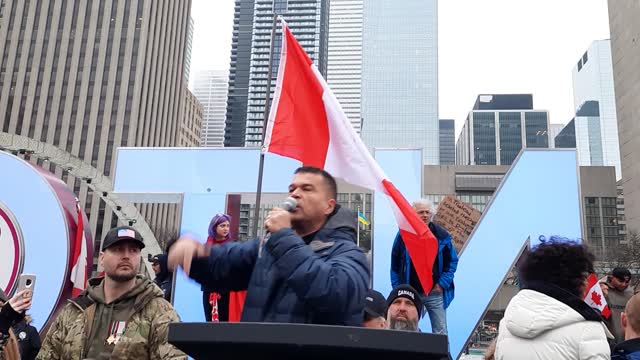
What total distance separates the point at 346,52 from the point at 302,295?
192 meters

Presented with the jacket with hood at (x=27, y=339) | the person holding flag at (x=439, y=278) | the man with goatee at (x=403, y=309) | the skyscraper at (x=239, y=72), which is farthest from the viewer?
the skyscraper at (x=239, y=72)

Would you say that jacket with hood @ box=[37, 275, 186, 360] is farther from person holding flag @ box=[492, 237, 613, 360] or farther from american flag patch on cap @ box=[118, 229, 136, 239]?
person holding flag @ box=[492, 237, 613, 360]

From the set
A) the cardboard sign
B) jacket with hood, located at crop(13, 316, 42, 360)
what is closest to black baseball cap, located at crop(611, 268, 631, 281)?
the cardboard sign

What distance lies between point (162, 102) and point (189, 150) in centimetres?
8352

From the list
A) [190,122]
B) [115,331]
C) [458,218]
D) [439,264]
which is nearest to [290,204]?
[115,331]

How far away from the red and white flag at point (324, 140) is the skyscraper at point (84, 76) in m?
77.8

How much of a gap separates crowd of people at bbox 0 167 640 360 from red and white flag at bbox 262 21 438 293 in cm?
68

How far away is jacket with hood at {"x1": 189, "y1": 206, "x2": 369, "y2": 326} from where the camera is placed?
187cm

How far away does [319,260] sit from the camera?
193 centimetres

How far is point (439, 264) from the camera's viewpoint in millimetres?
5992

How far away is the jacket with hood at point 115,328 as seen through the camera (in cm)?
342

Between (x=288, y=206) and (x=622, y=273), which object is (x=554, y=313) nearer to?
(x=288, y=206)

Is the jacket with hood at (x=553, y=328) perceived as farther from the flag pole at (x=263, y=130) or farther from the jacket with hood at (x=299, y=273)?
the flag pole at (x=263, y=130)

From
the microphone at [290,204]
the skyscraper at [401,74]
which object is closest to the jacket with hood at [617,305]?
the microphone at [290,204]
